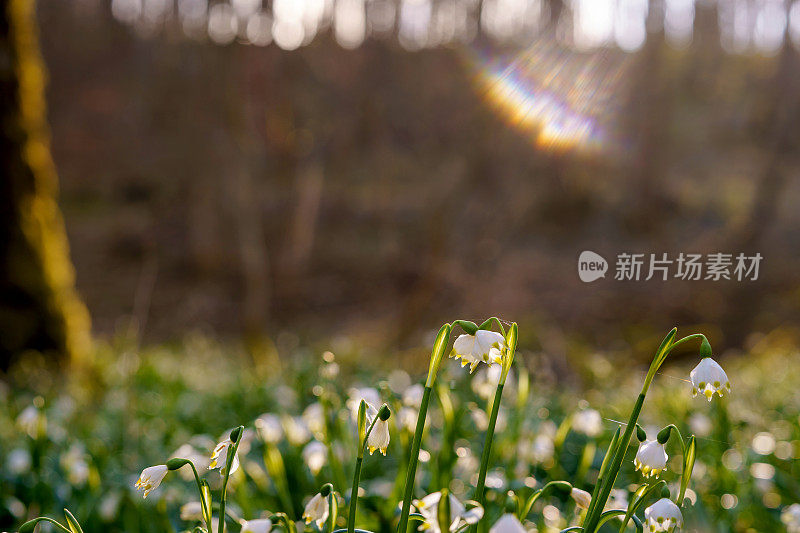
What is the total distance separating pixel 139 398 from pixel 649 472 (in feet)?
11.0

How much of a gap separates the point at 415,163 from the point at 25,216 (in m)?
6.58

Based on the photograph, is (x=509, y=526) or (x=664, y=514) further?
(x=664, y=514)

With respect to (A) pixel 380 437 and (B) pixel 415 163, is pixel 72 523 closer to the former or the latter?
(A) pixel 380 437

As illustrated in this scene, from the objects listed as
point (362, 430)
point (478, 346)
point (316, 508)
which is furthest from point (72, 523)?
point (478, 346)

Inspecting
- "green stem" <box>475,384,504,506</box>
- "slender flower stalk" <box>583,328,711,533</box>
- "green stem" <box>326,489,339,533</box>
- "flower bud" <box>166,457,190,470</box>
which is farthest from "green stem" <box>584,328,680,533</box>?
"flower bud" <box>166,457,190,470</box>

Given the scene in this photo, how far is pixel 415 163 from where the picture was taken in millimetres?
10273

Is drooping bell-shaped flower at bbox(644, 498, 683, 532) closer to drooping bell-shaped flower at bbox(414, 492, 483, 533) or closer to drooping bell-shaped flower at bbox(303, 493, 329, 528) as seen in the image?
drooping bell-shaped flower at bbox(414, 492, 483, 533)

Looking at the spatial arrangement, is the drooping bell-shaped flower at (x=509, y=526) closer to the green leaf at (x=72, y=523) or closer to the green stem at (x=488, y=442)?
the green stem at (x=488, y=442)

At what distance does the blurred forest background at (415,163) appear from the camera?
691cm

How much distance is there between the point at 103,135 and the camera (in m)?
14.4

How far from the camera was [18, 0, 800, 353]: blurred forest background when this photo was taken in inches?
272

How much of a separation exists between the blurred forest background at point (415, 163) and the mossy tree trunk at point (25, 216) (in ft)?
2.17

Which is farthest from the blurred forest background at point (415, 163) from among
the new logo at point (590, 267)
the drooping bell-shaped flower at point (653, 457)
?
the drooping bell-shaped flower at point (653, 457)

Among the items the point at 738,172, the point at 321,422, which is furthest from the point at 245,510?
the point at 738,172
